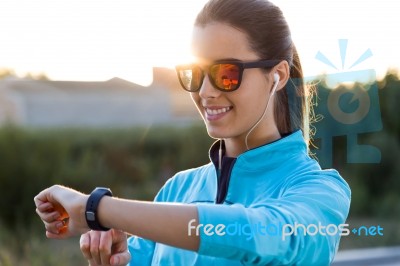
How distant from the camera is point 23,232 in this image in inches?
456

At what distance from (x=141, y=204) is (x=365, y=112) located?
156 cm

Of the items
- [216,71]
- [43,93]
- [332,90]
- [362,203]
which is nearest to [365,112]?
[332,90]

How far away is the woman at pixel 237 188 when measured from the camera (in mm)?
1478

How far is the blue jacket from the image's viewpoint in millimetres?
1490

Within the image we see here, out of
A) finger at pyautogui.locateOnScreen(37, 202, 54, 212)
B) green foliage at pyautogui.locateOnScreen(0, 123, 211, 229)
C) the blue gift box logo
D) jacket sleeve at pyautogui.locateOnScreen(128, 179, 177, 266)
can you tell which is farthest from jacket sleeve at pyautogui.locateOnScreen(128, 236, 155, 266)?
green foliage at pyautogui.locateOnScreen(0, 123, 211, 229)

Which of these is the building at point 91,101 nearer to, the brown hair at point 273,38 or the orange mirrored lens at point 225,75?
the brown hair at point 273,38

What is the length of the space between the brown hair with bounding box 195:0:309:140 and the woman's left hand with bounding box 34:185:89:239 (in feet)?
2.05

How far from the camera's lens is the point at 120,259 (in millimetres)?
1938

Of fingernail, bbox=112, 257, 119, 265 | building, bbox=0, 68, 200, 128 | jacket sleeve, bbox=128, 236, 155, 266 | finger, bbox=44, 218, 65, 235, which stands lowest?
building, bbox=0, 68, 200, 128

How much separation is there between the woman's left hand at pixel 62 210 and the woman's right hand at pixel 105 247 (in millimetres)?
77

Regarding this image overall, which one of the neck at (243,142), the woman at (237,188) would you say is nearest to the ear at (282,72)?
Answer: the woman at (237,188)

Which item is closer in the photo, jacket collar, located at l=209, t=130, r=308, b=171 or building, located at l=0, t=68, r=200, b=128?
jacket collar, located at l=209, t=130, r=308, b=171

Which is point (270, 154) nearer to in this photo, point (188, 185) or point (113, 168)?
point (188, 185)

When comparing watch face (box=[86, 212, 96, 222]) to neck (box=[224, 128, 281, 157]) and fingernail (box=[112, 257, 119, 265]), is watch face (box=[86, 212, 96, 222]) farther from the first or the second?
neck (box=[224, 128, 281, 157])
